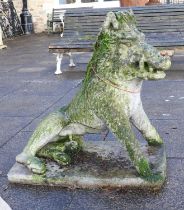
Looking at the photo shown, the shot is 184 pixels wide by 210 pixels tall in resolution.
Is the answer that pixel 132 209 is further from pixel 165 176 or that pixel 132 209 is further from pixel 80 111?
pixel 80 111

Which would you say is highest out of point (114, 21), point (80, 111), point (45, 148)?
point (114, 21)

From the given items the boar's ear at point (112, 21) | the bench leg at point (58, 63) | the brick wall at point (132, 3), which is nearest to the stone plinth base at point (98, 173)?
the boar's ear at point (112, 21)

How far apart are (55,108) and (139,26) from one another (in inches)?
147

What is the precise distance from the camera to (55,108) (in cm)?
684

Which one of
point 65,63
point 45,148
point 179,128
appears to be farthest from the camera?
point 65,63

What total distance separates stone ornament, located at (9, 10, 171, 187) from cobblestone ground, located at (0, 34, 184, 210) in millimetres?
137

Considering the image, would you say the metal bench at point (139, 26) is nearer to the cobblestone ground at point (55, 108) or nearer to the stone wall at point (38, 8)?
the cobblestone ground at point (55, 108)

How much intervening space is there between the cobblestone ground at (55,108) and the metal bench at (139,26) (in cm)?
59

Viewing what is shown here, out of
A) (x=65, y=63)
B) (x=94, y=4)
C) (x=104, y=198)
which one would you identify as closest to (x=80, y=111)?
(x=104, y=198)

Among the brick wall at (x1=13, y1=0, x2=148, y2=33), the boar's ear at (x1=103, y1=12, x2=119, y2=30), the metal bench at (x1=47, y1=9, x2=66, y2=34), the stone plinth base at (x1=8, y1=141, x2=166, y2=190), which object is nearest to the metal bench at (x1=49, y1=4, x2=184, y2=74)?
the stone plinth base at (x1=8, y1=141, x2=166, y2=190)

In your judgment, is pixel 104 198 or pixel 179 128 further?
pixel 179 128

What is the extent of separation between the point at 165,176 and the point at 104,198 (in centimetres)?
60

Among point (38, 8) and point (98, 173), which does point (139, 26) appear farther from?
point (38, 8)

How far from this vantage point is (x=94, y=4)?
21109 millimetres
